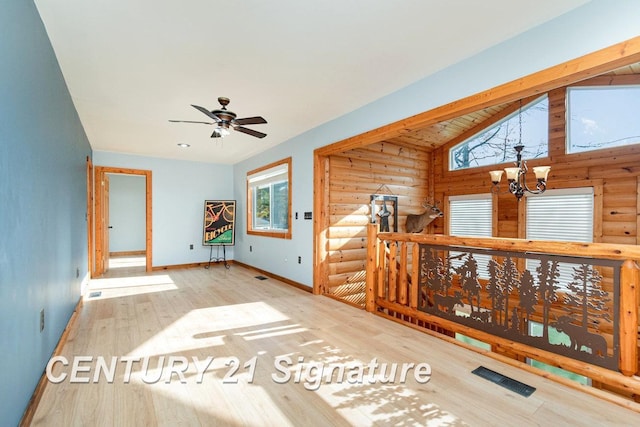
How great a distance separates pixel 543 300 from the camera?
7.52 feet

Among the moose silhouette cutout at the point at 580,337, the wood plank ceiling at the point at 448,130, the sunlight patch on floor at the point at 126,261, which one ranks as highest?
the wood plank ceiling at the point at 448,130

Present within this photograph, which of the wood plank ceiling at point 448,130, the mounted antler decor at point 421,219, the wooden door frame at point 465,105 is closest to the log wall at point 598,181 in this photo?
the wood plank ceiling at point 448,130

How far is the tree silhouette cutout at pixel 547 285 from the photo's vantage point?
2260mm

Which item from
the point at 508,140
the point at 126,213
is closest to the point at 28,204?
the point at 508,140

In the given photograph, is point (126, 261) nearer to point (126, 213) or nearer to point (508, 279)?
point (126, 213)

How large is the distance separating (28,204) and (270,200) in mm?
4540

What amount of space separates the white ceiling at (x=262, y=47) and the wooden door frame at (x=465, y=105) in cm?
37

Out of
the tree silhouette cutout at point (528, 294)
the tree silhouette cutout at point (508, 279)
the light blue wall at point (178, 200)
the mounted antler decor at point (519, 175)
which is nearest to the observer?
the tree silhouette cutout at point (528, 294)

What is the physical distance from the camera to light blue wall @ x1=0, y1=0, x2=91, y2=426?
144 centimetres

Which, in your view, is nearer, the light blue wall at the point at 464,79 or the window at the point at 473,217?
the light blue wall at the point at 464,79

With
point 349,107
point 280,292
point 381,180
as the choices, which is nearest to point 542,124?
point 381,180

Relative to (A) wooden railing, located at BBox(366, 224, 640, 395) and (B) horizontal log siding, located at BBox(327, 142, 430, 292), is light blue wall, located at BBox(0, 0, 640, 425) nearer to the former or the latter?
(B) horizontal log siding, located at BBox(327, 142, 430, 292)

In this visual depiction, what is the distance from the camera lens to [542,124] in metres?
5.09

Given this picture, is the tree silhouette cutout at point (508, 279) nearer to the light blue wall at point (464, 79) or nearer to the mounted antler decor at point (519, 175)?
the light blue wall at point (464, 79)
